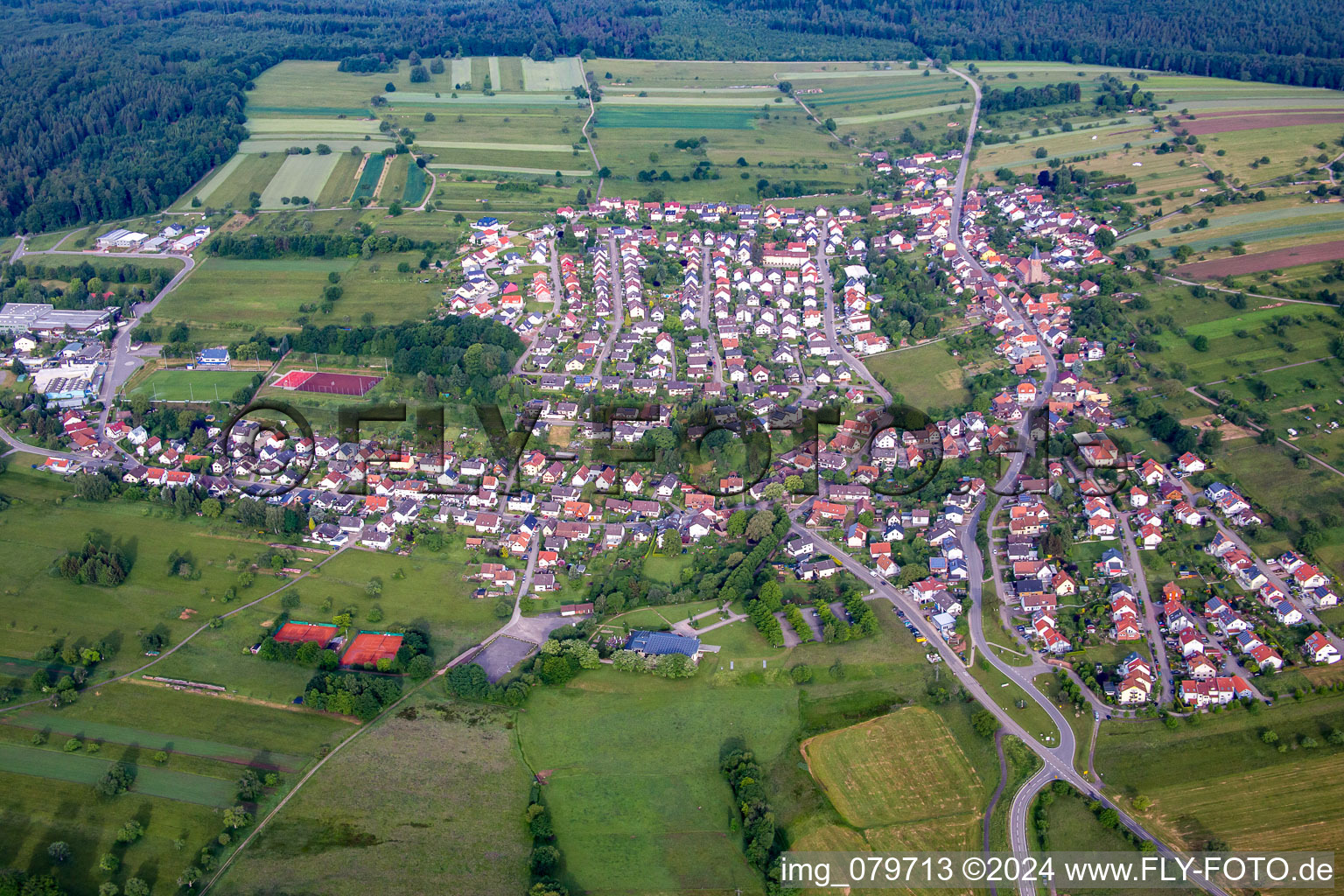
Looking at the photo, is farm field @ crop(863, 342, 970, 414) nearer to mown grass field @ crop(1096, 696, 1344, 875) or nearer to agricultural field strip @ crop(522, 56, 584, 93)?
mown grass field @ crop(1096, 696, 1344, 875)

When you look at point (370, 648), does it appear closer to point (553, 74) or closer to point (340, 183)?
point (340, 183)

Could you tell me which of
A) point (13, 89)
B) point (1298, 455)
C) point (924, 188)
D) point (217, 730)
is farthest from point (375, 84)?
point (1298, 455)

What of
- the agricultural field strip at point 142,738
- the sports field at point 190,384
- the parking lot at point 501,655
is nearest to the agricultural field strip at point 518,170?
the sports field at point 190,384

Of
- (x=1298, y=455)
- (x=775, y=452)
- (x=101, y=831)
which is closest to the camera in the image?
(x=101, y=831)

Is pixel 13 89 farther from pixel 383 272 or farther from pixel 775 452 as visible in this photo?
pixel 775 452

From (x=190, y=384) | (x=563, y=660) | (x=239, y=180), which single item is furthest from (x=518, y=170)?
(x=563, y=660)

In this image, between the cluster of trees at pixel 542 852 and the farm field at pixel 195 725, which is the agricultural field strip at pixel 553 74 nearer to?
the farm field at pixel 195 725

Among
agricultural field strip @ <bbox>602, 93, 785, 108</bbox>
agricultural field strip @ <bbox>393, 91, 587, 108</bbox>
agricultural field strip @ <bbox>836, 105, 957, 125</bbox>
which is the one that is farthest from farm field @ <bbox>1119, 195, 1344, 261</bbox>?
agricultural field strip @ <bbox>393, 91, 587, 108</bbox>
